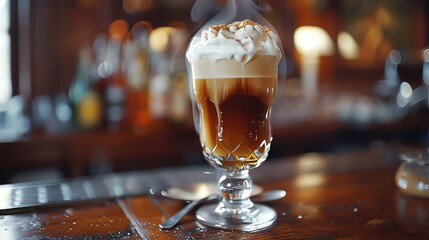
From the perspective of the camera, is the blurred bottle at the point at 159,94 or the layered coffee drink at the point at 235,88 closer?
the layered coffee drink at the point at 235,88

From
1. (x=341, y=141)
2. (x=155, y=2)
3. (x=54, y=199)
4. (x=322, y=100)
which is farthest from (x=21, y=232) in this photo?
(x=322, y=100)

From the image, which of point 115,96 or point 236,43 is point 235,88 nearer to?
point 236,43

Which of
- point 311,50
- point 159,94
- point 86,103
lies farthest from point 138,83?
point 311,50

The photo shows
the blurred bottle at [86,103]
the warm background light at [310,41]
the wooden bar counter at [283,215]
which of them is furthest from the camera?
the warm background light at [310,41]

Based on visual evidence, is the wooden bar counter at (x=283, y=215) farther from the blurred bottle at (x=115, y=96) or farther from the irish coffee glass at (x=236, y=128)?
the blurred bottle at (x=115, y=96)

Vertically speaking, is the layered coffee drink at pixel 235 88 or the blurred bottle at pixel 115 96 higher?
the layered coffee drink at pixel 235 88

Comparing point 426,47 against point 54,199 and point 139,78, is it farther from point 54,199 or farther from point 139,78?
point 54,199

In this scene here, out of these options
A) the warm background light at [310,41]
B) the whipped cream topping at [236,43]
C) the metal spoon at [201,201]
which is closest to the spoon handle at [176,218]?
the metal spoon at [201,201]
